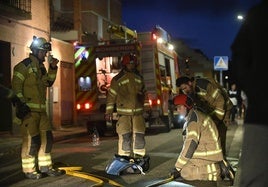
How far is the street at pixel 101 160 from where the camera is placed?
729 cm

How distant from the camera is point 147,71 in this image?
50.5 feet

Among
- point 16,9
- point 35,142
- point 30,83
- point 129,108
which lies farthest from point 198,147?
point 16,9

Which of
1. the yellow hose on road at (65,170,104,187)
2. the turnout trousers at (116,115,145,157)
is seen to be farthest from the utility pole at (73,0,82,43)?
the yellow hose on road at (65,170,104,187)

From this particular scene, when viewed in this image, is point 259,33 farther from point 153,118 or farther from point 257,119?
point 153,118

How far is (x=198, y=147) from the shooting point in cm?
609

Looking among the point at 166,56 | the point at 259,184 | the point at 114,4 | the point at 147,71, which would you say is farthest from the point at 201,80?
the point at 114,4

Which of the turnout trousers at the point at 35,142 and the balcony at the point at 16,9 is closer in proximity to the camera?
the turnout trousers at the point at 35,142

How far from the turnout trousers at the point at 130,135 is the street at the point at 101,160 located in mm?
438

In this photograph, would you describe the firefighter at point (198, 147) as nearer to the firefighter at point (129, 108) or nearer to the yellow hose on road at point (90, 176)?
the yellow hose on road at point (90, 176)

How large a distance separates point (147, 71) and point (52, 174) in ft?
26.8

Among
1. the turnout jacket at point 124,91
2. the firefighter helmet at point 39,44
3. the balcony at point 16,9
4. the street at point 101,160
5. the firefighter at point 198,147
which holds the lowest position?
the street at point 101,160

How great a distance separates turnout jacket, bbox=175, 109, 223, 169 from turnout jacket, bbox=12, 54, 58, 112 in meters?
2.47

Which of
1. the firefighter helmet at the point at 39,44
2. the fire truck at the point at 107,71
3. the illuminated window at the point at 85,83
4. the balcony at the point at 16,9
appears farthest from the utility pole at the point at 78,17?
the firefighter helmet at the point at 39,44

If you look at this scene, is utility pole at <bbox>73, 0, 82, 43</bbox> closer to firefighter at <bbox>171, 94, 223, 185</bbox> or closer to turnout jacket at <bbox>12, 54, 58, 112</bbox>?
turnout jacket at <bbox>12, 54, 58, 112</bbox>
